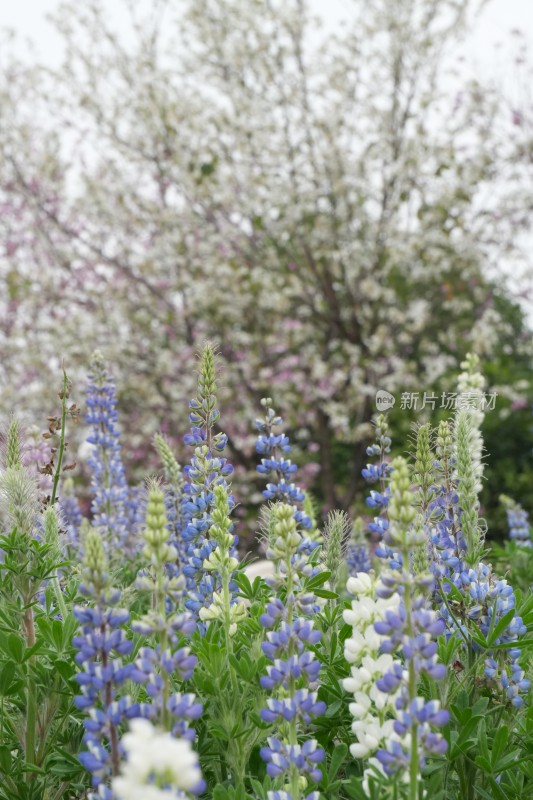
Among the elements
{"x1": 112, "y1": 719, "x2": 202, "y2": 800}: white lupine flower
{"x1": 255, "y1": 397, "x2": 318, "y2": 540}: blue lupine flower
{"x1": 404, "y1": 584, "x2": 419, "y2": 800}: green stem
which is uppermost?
{"x1": 255, "y1": 397, "x2": 318, "y2": 540}: blue lupine flower

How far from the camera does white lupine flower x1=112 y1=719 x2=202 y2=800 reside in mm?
1014

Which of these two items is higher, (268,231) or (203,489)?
(268,231)

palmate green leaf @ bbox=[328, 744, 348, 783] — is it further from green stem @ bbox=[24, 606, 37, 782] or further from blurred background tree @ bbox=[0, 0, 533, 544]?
blurred background tree @ bbox=[0, 0, 533, 544]

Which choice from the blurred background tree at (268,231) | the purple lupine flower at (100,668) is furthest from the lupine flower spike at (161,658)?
the blurred background tree at (268,231)

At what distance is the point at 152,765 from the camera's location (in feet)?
3.34

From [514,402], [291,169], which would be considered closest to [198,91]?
[291,169]

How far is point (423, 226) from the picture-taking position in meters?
9.48

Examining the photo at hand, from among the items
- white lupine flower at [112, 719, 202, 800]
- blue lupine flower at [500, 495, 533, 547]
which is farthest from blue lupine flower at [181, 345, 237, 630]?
blue lupine flower at [500, 495, 533, 547]

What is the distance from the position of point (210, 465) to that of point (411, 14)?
847 cm

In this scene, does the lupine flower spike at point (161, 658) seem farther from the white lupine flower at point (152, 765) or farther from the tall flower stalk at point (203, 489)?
the tall flower stalk at point (203, 489)

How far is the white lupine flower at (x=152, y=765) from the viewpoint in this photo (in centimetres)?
101

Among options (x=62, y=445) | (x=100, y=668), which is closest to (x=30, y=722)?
(x=100, y=668)

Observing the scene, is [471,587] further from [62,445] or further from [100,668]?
[62,445]

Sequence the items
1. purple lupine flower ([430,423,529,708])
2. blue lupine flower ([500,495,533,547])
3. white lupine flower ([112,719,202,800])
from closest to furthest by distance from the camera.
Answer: white lupine flower ([112,719,202,800]), purple lupine flower ([430,423,529,708]), blue lupine flower ([500,495,533,547])
